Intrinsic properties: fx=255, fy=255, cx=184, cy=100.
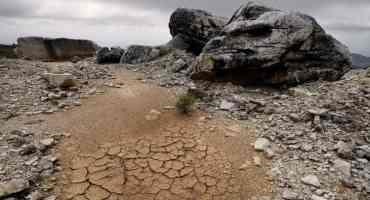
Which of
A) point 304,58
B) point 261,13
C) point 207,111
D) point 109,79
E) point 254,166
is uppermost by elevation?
point 261,13

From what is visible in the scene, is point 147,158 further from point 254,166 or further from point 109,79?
point 109,79

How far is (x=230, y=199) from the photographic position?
466cm

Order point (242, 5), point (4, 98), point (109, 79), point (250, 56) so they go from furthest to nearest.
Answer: point (242, 5), point (109, 79), point (250, 56), point (4, 98)

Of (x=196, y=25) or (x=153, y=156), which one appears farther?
(x=196, y=25)

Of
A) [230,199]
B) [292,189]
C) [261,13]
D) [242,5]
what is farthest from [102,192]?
[242,5]

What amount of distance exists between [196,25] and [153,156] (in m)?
9.81

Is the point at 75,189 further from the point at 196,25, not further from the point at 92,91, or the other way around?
the point at 196,25

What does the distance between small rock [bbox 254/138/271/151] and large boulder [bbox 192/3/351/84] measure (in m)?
3.62

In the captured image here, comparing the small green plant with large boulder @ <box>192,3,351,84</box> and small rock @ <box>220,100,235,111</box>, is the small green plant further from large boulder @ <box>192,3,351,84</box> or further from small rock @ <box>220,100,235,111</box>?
large boulder @ <box>192,3,351,84</box>

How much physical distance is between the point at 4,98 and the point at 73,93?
1876mm

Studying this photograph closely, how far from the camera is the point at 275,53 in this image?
8.78 m

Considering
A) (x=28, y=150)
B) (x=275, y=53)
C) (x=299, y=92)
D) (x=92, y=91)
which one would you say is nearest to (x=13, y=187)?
(x=28, y=150)

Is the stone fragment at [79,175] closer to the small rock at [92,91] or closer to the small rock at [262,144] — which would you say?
the small rock at [262,144]

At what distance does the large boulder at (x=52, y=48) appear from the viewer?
22094mm
